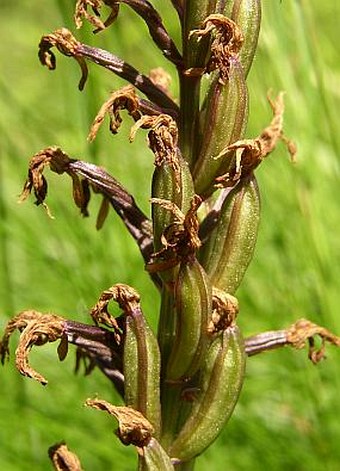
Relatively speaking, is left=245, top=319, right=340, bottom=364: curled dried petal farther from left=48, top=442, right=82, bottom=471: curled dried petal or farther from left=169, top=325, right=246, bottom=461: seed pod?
left=48, top=442, right=82, bottom=471: curled dried petal

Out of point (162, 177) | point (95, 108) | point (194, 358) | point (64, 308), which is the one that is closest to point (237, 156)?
point (162, 177)

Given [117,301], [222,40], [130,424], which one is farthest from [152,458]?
[222,40]

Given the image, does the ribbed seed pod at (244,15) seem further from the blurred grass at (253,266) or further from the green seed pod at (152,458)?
the blurred grass at (253,266)

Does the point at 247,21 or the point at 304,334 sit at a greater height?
the point at 247,21

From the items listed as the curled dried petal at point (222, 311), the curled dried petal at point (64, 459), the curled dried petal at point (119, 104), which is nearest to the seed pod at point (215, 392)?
the curled dried petal at point (222, 311)

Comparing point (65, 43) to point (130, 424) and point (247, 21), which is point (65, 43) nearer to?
point (247, 21)
